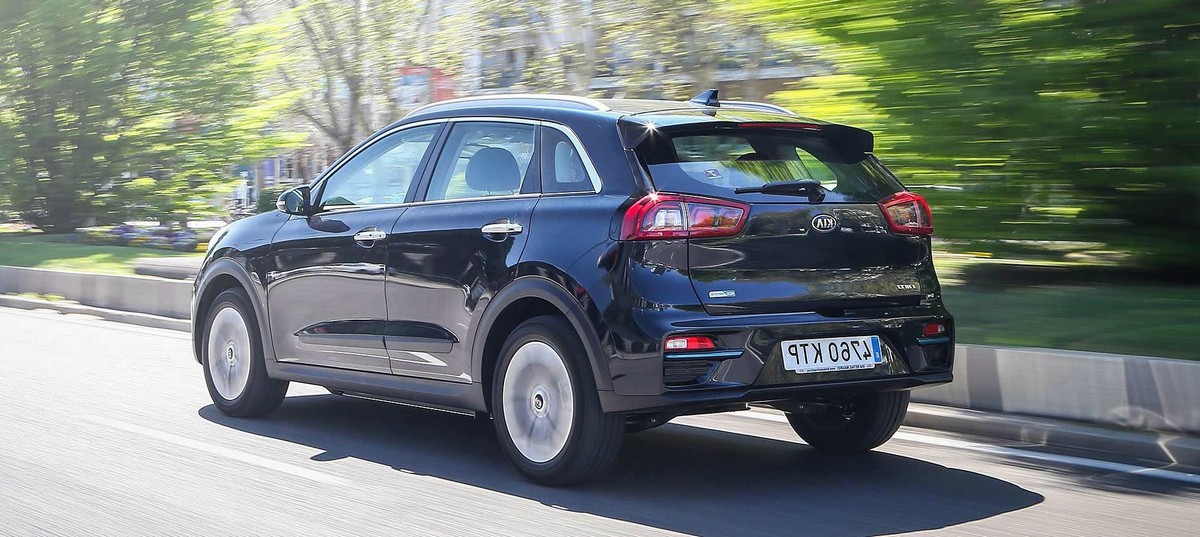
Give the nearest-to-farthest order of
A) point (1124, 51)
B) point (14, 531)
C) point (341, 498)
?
point (14, 531), point (341, 498), point (1124, 51)

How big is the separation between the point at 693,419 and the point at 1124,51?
14.5 feet

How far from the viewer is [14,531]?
208 inches

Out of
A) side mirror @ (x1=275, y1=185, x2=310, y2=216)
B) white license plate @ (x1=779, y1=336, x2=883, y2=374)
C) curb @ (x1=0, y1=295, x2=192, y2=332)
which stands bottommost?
curb @ (x1=0, y1=295, x2=192, y2=332)

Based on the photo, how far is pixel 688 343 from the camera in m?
5.43

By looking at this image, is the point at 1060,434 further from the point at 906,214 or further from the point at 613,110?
the point at 613,110

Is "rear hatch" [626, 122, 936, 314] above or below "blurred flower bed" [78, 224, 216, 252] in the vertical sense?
above

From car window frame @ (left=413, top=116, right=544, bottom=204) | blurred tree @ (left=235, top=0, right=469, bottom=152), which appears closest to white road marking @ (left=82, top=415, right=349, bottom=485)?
car window frame @ (left=413, top=116, right=544, bottom=204)

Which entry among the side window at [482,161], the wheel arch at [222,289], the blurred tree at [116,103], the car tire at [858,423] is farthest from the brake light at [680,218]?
the blurred tree at [116,103]

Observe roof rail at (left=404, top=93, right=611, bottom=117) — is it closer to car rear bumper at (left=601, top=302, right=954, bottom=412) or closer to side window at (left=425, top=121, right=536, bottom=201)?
side window at (left=425, top=121, right=536, bottom=201)

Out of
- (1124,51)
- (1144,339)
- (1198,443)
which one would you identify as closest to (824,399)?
(1198,443)

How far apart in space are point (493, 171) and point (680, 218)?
1261mm

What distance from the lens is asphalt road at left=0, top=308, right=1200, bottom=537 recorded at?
5.32 metres

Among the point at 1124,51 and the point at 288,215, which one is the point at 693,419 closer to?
the point at 288,215

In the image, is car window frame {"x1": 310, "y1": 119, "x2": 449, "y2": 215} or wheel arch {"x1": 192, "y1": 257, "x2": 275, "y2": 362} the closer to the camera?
car window frame {"x1": 310, "y1": 119, "x2": 449, "y2": 215}
